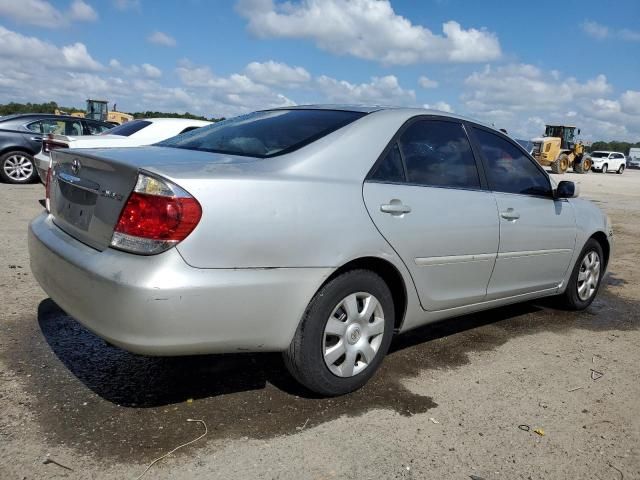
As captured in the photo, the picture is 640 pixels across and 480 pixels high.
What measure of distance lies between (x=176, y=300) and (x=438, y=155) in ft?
6.49

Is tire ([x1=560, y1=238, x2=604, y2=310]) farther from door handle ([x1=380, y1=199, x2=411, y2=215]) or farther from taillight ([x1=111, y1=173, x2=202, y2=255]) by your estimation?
taillight ([x1=111, y1=173, x2=202, y2=255])

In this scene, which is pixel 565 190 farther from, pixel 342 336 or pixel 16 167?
pixel 16 167

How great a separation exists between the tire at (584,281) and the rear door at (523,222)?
0.28 m

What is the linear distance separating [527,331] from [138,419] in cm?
306

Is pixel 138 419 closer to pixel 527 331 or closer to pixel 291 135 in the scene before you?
pixel 291 135

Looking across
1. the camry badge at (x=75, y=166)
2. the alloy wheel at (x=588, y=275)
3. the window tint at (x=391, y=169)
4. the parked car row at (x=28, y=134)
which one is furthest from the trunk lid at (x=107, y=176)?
the parked car row at (x=28, y=134)

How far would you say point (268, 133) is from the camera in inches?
130

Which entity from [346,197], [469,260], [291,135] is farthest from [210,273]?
[469,260]

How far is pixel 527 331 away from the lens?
448 cm

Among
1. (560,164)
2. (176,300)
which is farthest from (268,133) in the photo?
(560,164)

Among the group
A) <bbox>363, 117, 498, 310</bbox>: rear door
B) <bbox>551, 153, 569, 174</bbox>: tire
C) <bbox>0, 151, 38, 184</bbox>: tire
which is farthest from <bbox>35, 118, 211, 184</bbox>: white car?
<bbox>551, 153, 569, 174</bbox>: tire

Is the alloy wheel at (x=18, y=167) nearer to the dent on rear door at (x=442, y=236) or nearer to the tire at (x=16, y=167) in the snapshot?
the tire at (x=16, y=167)

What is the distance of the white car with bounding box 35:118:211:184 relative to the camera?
899 cm

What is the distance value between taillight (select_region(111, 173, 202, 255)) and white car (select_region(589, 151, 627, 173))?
44.8 metres
